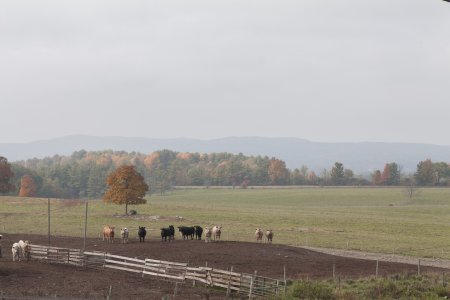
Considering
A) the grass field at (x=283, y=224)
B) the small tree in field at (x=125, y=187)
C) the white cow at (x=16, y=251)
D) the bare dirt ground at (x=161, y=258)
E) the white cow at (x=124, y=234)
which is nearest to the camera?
the bare dirt ground at (x=161, y=258)

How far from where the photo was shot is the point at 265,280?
34.4 meters

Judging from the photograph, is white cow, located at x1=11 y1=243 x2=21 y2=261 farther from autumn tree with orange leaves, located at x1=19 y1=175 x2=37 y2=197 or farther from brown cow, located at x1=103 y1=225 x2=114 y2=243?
autumn tree with orange leaves, located at x1=19 y1=175 x2=37 y2=197

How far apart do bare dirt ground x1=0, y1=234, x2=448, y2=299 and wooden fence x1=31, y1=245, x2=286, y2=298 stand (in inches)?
26.3

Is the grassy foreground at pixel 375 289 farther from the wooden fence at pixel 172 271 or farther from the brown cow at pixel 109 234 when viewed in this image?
the brown cow at pixel 109 234

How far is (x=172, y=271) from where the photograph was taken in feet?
123

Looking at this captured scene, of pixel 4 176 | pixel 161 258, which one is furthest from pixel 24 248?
pixel 4 176

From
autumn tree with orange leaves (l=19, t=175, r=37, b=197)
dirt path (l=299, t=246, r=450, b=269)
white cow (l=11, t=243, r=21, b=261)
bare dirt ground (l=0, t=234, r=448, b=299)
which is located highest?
autumn tree with orange leaves (l=19, t=175, r=37, b=197)

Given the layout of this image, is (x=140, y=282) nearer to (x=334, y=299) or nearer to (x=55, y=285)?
(x=55, y=285)

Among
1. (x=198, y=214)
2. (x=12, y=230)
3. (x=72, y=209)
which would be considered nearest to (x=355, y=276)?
(x=12, y=230)

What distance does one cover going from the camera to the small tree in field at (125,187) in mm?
80812

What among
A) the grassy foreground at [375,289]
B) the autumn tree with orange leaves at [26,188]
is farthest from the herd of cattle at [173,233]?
the autumn tree with orange leaves at [26,188]

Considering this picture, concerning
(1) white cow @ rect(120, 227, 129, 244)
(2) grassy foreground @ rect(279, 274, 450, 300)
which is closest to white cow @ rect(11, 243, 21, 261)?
(1) white cow @ rect(120, 227, 129, 244)

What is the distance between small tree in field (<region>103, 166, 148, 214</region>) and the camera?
80812 millimetres

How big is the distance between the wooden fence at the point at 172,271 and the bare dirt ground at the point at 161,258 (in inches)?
26.3
